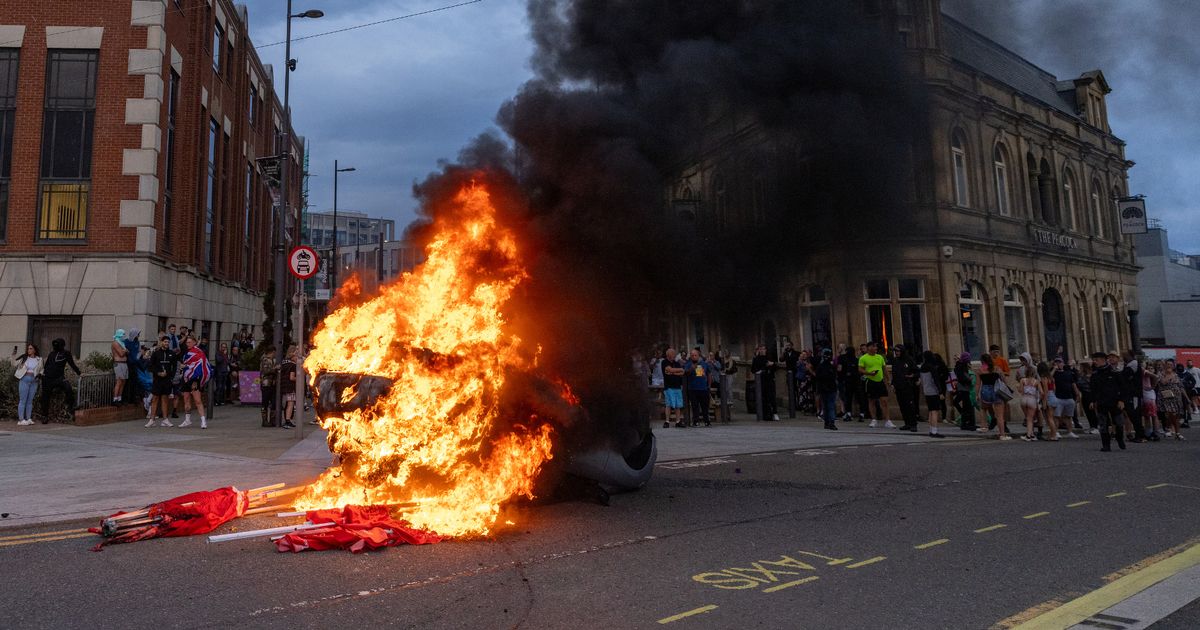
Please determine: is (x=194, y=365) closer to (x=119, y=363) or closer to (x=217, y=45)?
(x=119, y=363)

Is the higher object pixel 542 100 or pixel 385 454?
pixel 542 100

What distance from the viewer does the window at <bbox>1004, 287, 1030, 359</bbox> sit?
22516 mm

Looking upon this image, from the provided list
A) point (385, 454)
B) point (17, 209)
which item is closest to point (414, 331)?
point (385, 454)

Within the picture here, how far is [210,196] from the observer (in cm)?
2500

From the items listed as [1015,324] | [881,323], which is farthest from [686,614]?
[1015,324]

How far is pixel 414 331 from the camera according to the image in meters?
5.97

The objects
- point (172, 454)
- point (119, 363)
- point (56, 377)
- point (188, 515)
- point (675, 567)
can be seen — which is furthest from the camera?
point (119, 363)

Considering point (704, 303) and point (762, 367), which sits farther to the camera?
point (762, 367)

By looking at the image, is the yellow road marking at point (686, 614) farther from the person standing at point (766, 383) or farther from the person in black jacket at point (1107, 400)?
the person standing at point (766, 383)

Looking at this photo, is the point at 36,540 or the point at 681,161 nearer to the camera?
the point at 36,540

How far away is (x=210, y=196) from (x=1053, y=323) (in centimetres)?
3062

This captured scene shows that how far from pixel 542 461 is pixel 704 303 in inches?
89.9

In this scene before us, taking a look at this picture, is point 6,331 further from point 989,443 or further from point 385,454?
point 989,443

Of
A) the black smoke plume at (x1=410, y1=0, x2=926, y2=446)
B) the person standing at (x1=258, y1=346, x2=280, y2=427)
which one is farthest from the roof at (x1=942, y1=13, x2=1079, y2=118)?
the person standing at (x1=258, y1=346, x2=280, y2=427)
